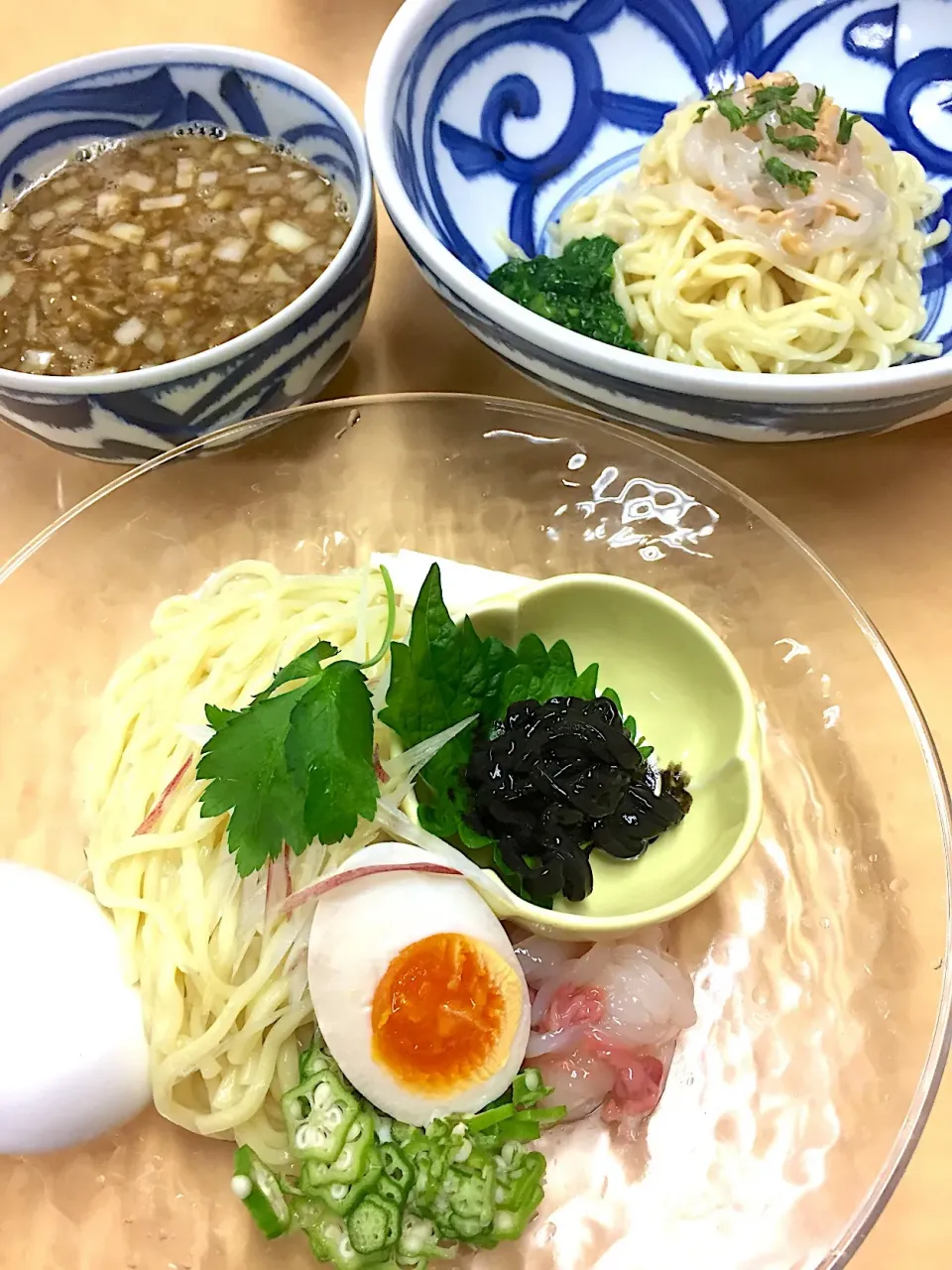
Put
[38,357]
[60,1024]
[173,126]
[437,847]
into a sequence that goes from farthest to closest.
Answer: [173,126] → [38,357] → [437,847] → [60,1024]

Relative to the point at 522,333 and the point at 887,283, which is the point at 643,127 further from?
the point at 522,333

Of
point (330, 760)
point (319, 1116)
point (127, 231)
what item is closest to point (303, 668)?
point (330, 760)

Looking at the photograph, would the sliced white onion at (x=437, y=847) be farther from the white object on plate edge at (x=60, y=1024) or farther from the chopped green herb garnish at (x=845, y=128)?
the chopped green herb garnish at (x=845, y=128)

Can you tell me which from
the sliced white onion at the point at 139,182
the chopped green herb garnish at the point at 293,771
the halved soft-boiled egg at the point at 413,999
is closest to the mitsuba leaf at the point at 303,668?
the chopped green herb garnish at the point at 293,771

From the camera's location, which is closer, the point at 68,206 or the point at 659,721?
the point at 659,721

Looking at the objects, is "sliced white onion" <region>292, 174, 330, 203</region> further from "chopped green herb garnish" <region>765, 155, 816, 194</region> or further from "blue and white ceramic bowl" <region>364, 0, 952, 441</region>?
"chopped green herb garnish" <region>765, 155, 816, 194</region>

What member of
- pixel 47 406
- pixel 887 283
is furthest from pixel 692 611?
pixel 47 406

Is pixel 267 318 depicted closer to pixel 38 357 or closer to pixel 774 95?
pixel 38 357

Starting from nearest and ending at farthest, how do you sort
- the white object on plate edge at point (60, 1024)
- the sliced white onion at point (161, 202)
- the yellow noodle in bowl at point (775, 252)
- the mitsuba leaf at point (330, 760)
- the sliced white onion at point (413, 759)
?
the white object on plate edge at point (60, 1024), the mitsuba leaf at point (330, 760), the sliced white onion at point (413, 759), the yellow noodle in bowl at point (775, 252), the sliced white onion at point (161, 202)
